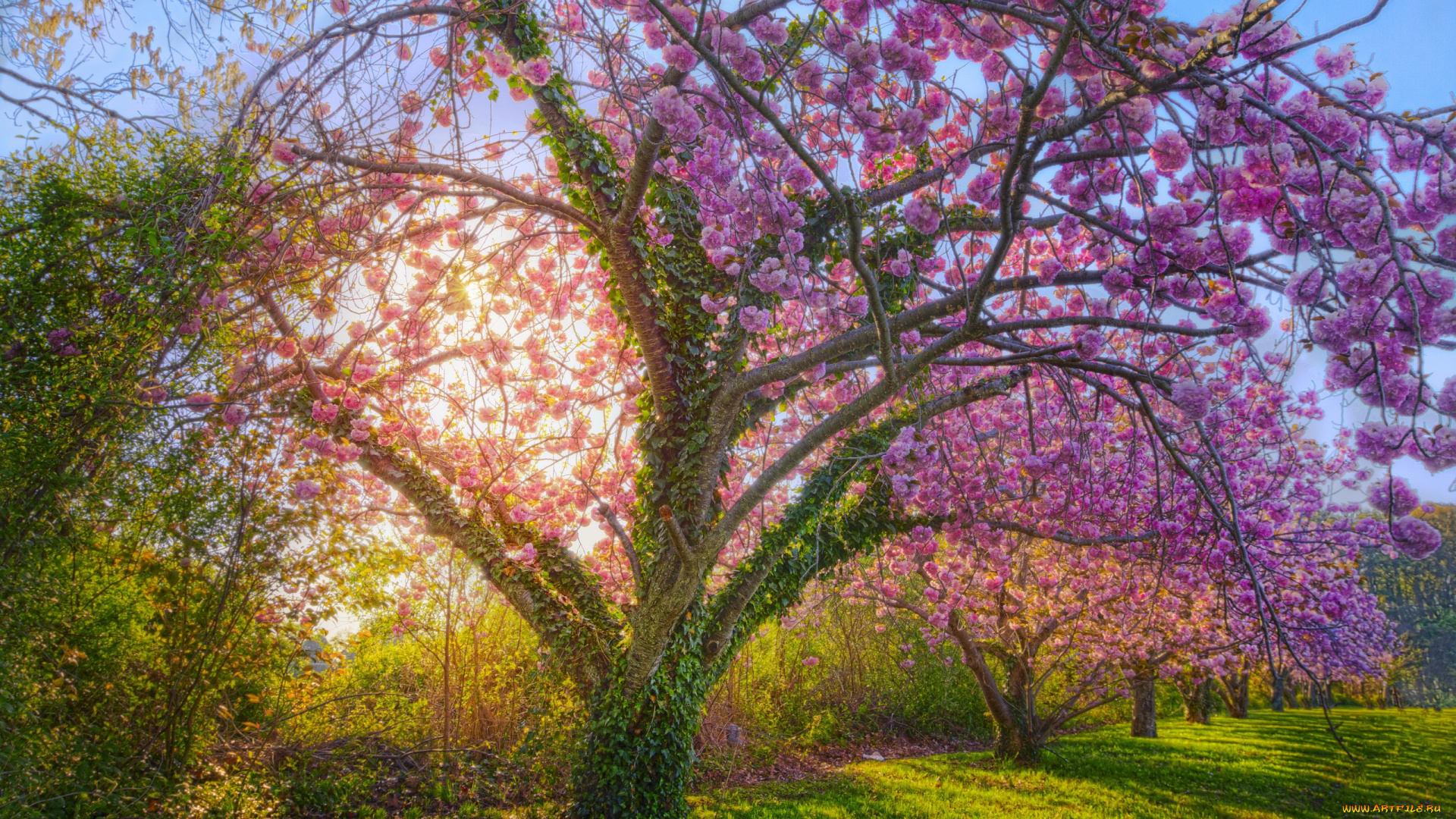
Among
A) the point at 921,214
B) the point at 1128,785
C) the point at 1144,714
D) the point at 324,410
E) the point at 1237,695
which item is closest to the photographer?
the point at 921,214

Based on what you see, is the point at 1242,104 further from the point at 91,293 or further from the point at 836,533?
the point at 91,293

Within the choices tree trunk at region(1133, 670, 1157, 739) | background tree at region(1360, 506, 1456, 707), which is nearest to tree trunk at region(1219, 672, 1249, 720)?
background tree at region(1360, 506, 1456, 707)

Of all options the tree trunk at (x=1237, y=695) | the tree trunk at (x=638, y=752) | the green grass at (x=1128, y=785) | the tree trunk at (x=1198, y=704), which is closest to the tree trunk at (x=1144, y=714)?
the green grass at (x=1128, y=785)

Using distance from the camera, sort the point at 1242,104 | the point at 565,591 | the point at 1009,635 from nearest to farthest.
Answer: the point at 1242,104 < the point at 565,591 < the point at 1009,635

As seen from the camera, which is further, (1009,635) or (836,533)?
(1009,635)

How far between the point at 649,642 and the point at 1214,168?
11.9 ft

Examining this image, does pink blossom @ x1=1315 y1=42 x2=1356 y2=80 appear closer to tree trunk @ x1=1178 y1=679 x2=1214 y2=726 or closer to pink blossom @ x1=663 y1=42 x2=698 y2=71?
pink blossom @ x1=663 y1=42 x2=698 y2=71

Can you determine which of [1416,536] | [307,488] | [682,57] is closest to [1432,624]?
[1416,536]

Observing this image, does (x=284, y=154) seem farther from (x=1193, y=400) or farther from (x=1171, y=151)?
(x=1193, y=400)

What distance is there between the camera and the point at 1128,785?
6.48m

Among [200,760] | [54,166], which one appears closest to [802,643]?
[200,760]

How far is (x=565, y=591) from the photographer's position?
478 cm

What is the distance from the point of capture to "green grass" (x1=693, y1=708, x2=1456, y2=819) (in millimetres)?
5328

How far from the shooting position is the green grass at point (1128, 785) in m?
5.33
